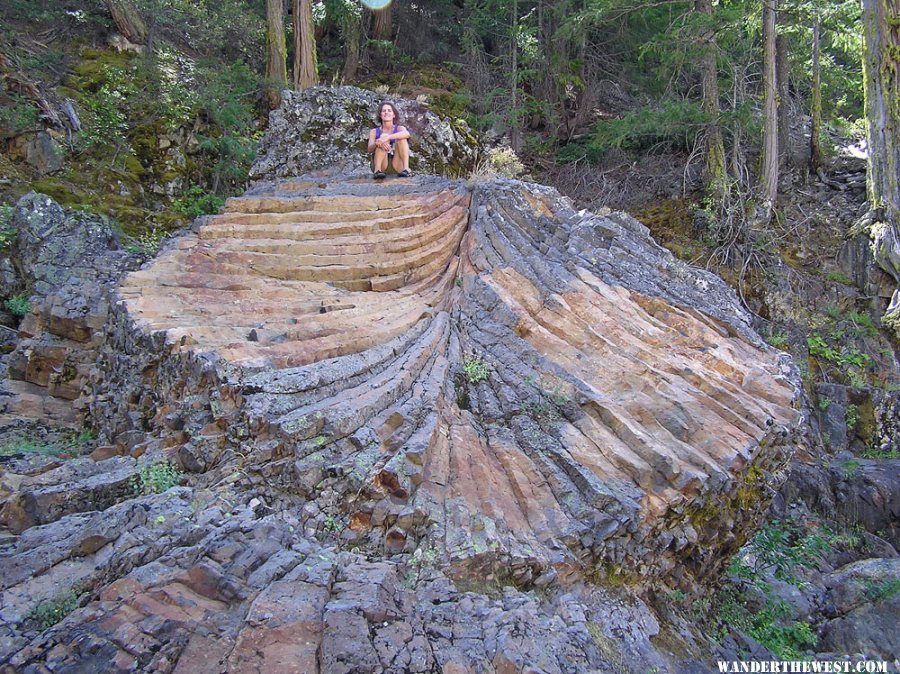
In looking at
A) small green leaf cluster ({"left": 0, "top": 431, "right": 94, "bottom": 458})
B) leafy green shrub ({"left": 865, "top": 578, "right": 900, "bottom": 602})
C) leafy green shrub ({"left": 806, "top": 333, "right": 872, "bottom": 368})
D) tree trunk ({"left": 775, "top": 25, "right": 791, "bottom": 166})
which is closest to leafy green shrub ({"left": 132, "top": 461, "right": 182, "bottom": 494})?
small green leaf cluster ({"left": 0, "top": 431, "right": 94, "bottom": 458})

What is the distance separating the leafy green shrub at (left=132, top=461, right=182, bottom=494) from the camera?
3764mm

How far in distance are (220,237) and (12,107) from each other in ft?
23.6

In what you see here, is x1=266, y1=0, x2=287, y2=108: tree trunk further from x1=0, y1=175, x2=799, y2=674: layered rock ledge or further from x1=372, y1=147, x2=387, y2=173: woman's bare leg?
x1=0, y1=175, x2=799, y2=674: layered rock ledge

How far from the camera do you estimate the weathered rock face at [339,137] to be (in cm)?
819

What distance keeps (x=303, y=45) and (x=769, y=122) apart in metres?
9.37

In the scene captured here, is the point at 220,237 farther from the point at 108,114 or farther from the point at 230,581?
the point at 108,114

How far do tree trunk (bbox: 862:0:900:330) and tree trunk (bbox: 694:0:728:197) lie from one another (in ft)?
7.76

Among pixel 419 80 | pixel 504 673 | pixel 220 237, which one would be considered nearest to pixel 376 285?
pixel 220 237

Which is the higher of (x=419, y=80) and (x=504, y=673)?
(x=419, y=80)

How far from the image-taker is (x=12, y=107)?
32.8 ft

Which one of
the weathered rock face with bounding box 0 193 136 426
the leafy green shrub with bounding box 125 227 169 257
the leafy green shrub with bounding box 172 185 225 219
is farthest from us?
the leafy green shrub with bounding box 172 185 225 219

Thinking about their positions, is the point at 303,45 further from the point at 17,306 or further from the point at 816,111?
the point at 816,111

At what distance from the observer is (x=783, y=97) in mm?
11867

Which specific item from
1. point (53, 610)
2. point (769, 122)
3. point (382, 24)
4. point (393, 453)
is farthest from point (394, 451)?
point (382, 24)
